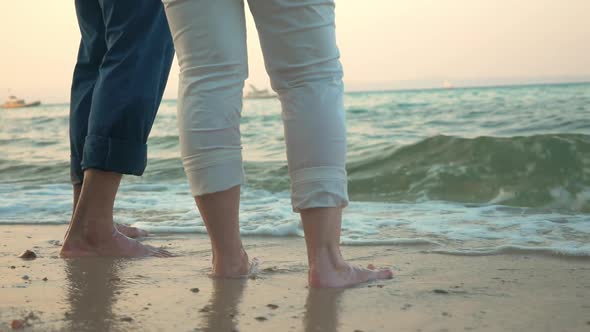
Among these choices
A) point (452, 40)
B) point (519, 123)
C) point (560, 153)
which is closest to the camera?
point (560, 153)

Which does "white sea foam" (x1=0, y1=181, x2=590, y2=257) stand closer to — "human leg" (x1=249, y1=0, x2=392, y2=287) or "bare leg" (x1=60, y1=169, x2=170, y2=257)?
"bare leg" (x1=60, y1=169, x2=170, y2=257)

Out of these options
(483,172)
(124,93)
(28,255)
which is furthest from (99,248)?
(483,172)

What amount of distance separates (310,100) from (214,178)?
269mm

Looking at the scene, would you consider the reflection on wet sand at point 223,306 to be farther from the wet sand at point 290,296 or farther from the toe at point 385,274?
the toe at point 385,274

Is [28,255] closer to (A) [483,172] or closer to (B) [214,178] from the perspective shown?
(B) [214,178]

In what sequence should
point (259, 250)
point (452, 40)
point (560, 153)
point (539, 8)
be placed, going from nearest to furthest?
point (259, 250) → point (560, 153) → point (539, 8) → point (452, 40)

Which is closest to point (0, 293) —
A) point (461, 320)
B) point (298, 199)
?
point (298, 199)

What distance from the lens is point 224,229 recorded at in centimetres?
167

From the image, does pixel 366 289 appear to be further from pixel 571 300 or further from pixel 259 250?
pixel 259 250

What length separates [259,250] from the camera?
2.30 meters

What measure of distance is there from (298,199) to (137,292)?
1.40 feet

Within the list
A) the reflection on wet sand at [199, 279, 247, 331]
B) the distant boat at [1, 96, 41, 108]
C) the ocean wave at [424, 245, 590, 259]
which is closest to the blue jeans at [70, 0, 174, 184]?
the reflection on wet sand at [199, 279, 247, 331]

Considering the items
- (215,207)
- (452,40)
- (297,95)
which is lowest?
(215,207)

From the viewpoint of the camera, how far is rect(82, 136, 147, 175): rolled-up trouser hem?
2.01 metres
